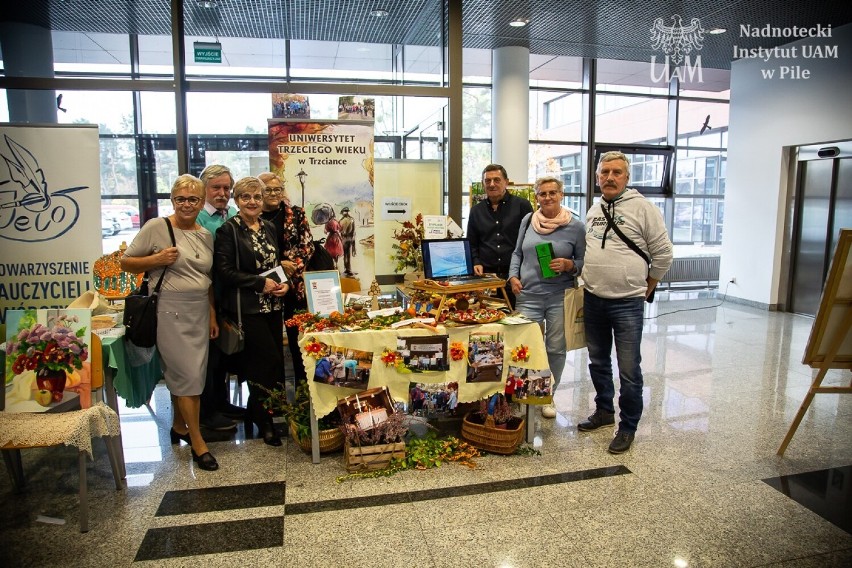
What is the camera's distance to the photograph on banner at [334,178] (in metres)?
4.32

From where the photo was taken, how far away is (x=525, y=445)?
11.0 ft

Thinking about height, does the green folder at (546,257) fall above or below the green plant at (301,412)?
above

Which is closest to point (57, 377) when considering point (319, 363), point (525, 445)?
point (319, 363)

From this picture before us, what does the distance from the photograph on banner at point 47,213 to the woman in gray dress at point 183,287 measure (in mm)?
1432

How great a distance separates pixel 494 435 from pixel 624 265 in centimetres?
120

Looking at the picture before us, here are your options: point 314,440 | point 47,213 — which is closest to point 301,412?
point 314,440

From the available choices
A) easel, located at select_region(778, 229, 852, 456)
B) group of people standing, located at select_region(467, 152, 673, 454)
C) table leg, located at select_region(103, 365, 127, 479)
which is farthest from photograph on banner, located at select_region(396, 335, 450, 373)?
easel, located at select_region(778, 229, 852, 456)

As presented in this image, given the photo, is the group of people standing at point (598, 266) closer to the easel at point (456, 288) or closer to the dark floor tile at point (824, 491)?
the easel at point (456, 288)

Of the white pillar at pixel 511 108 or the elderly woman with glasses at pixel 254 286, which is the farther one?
the white pillar at pixel 511 108

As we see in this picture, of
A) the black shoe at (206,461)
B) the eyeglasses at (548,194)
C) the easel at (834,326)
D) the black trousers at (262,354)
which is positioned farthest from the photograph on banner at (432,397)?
the easel at (834,326)

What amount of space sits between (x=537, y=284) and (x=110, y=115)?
3943 millimetres

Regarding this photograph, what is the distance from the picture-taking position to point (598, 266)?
3229 millimetres

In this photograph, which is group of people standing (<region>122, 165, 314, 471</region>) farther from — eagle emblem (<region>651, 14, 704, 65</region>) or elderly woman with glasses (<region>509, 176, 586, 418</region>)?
eagle emblem (<region>651, 14, 704, 65</region>)

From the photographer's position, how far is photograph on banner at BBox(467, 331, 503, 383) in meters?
3.17
